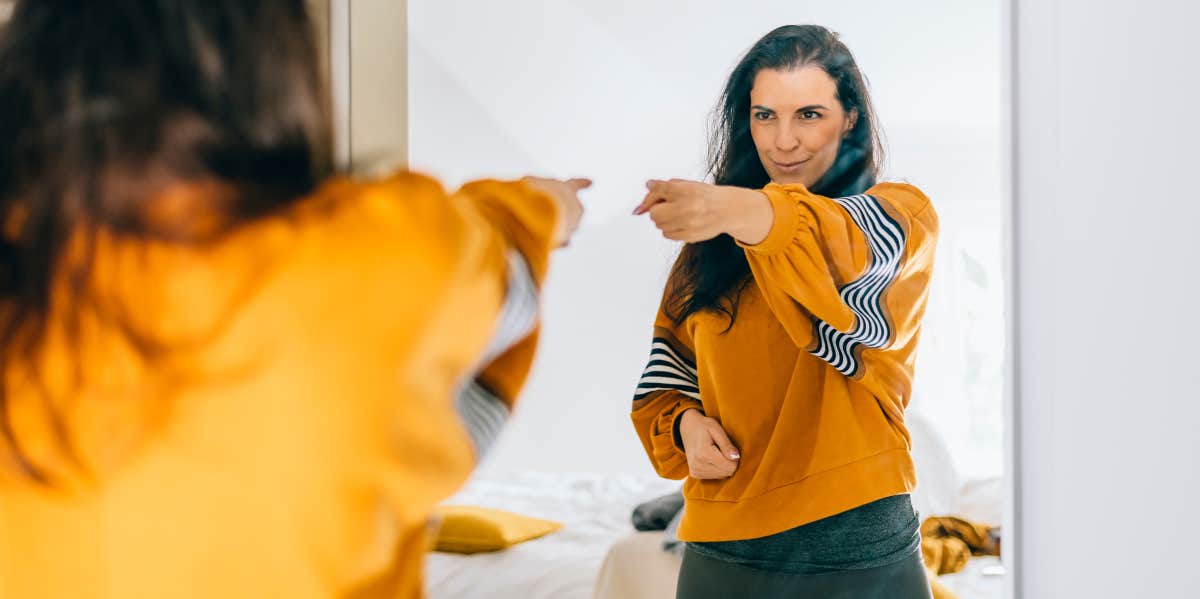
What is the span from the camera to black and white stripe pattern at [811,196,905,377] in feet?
3.22

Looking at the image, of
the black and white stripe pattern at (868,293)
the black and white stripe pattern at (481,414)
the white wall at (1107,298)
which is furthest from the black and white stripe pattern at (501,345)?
the white wall at (1107,298)

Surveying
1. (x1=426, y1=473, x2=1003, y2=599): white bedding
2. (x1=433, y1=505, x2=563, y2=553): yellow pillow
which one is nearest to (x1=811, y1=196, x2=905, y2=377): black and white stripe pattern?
(x1=426, y1=473, x2=1003, y2=599): white bedding

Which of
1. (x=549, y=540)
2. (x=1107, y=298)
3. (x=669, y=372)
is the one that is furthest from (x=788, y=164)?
(x=549, y=540)

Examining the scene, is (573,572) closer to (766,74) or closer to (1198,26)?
(766,74)

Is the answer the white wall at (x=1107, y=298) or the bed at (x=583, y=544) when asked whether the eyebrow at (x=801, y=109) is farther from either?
the bed at (x=583, y=544)

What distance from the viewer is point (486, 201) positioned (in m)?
0.69

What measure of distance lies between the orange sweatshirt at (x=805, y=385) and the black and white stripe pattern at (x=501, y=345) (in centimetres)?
36

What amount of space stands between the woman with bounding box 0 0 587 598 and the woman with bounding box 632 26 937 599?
0.47m

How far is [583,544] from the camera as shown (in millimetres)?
1037

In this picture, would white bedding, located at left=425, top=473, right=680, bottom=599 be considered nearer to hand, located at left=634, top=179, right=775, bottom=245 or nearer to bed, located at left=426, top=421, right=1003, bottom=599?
bed, located at left=426, top=421, right=1003, bottom=599

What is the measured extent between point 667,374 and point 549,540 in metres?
0.21

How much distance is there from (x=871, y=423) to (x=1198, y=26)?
1.66ft

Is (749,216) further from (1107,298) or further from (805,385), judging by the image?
(1107,298)

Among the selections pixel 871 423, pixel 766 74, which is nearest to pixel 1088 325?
pixel 871 423
